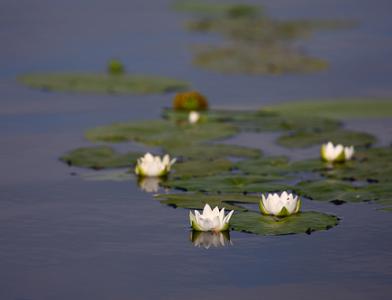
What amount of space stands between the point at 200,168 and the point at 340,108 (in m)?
2.83

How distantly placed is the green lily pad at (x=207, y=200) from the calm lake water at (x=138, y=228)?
0.07 m

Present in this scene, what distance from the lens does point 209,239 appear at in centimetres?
564

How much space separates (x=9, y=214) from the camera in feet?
20.5

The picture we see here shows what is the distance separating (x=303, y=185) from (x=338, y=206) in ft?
1.25

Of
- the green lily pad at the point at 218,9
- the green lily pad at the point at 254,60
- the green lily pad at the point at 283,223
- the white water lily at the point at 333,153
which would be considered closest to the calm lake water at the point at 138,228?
the green lily pad at the point at 283,223

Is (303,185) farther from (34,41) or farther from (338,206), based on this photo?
(34,41)

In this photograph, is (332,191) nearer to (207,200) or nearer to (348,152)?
(207,200)

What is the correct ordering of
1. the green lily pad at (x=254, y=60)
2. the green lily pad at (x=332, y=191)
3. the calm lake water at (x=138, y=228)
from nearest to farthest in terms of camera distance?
the calm lake water at (x=138, y=228), the green lily pad at (x=332, y=191), the green lily pad at (x=254, y=60)

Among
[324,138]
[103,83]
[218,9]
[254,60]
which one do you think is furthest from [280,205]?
[218,9]

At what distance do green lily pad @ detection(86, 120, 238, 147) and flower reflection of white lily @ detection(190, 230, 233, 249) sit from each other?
7.43 ft

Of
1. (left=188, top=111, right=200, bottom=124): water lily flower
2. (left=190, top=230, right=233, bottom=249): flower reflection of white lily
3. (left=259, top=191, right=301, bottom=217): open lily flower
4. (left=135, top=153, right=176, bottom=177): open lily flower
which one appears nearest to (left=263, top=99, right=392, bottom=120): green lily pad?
(left=188, top=111, right=200, bottom=124): water lily flower

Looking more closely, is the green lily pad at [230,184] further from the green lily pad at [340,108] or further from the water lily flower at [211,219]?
the green lily pad at [340,108]

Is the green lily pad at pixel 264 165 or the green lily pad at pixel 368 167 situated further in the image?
the green lily pad at pixel 264 165

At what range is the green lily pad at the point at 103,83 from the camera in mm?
10445
